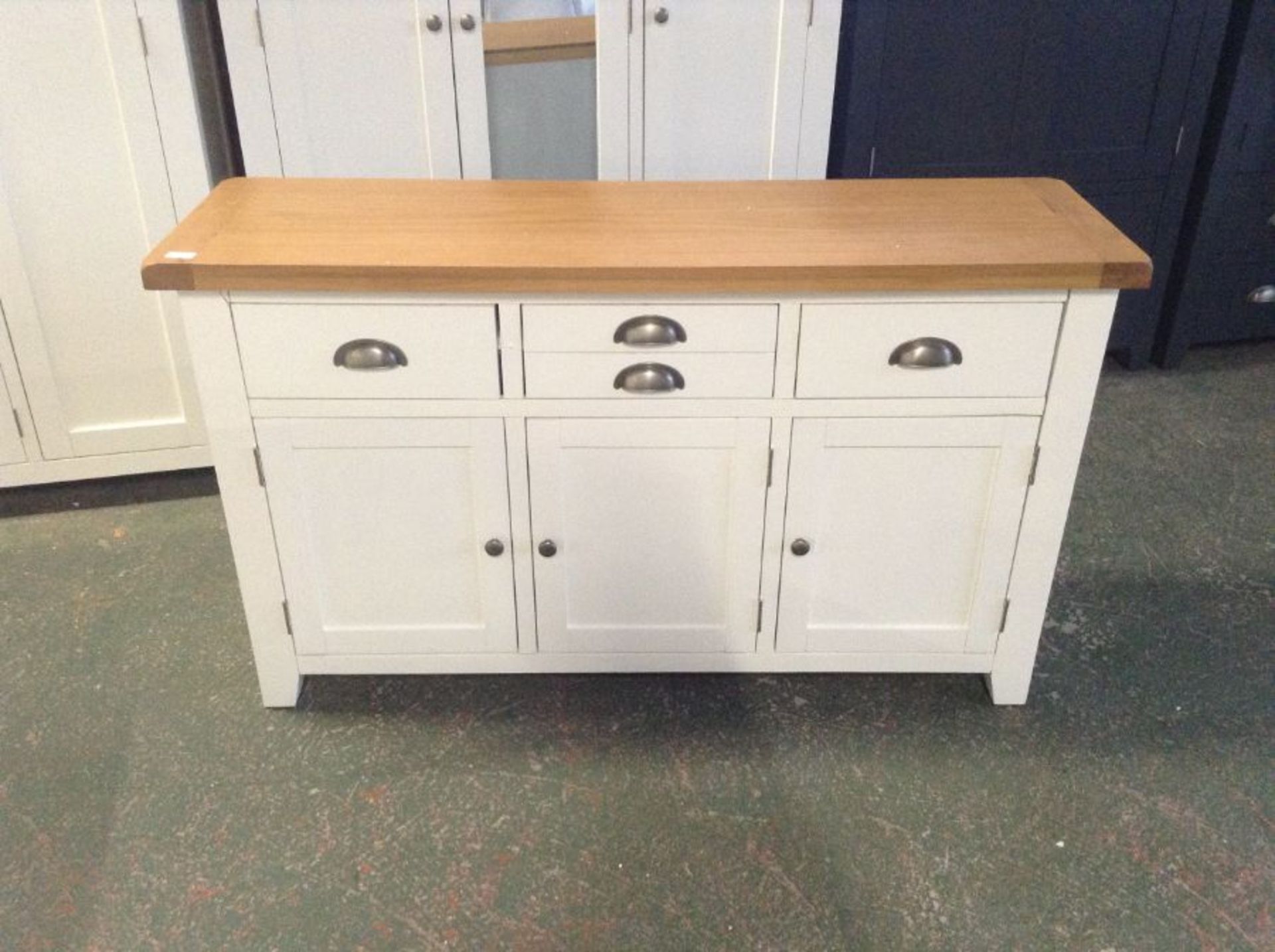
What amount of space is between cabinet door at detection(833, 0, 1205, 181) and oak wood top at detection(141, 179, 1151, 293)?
84 cm

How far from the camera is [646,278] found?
1465 mm

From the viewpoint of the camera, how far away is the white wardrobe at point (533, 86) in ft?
7.29

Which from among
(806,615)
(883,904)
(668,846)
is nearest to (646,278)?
(806,615)

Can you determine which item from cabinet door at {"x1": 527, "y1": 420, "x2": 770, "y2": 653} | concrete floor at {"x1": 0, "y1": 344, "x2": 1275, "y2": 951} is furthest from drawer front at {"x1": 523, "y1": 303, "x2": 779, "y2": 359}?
concrete floor at {"x1": 0, "y1": 344, "x2": 1275, "y2": 951}

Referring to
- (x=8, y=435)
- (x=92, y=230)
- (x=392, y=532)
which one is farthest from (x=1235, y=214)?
(x=8, y=435)

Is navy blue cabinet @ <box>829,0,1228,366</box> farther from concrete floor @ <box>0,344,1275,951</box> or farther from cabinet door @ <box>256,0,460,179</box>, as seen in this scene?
concrete floor @ <box>0,344,1275,951</box>

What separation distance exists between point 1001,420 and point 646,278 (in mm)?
574

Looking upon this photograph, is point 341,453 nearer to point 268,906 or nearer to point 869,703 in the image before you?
point 268,906

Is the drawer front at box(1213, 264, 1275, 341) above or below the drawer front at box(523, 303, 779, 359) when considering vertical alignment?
below

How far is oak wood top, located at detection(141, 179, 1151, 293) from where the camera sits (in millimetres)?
1460

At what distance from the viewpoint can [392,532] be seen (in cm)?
170

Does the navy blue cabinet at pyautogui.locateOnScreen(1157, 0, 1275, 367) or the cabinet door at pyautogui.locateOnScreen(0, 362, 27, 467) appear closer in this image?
the cabinet door at pyautogui.locateOnScreen(0, 362, 27, 467)

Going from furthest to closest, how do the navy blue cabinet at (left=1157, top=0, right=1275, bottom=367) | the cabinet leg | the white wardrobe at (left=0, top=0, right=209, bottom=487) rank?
the navy blue cabinet at (left=1157, top=0, right=1275, bottom=367), the white wardrobe at (left=0, top=0, right=209, bottom=487), the cabinet leg

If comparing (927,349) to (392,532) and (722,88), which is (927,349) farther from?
(722,88)
